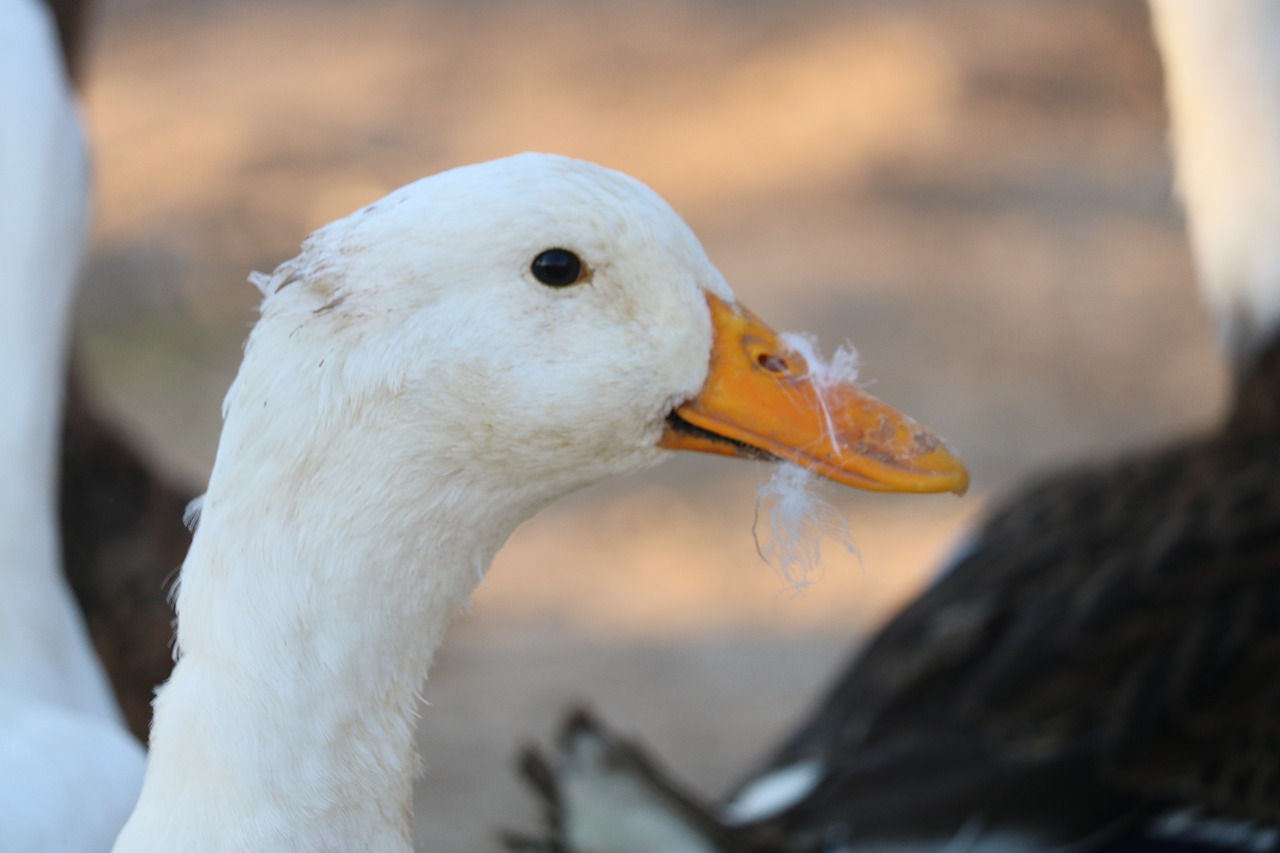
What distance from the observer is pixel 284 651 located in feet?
3.71

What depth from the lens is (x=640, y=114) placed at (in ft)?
24.4

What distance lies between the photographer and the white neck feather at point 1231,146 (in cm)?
285

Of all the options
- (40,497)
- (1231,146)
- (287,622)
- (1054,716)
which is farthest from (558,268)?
(1231,146)

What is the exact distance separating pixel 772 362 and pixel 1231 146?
2.01 metres

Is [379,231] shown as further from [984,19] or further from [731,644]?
[984,19]

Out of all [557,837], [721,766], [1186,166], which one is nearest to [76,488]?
[557,837]

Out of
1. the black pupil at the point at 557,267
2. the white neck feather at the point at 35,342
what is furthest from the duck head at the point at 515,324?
the white neck feather at the point at 35,342

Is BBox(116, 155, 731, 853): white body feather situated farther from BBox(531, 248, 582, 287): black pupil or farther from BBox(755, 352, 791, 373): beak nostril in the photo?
BBox(755, 352, 791, 373): beak nostril

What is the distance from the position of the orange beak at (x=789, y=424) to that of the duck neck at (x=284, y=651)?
0.79 feet

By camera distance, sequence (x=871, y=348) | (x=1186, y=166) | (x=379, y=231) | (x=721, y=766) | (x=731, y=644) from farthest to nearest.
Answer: (x=871, y=348), (x=731, y=644), (x=721, y=766), (x=1186, y=166), (x=379, y=231)

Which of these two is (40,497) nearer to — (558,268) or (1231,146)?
(558,268)

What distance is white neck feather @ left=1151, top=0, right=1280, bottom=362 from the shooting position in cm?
285

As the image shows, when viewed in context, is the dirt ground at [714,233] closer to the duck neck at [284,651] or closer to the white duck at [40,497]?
the white duck at [40,497]

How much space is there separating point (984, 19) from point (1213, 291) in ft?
17.0
